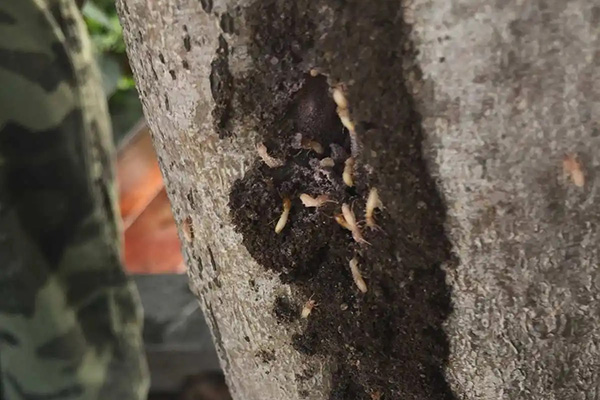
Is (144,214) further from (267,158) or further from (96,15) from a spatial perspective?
(267,158)

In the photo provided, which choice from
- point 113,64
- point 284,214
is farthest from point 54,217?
point 113,64

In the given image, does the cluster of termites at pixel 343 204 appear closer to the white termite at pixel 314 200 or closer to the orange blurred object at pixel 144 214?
the white termite at pixel 314 200

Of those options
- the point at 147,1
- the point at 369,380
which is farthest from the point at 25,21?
the point at 369,380

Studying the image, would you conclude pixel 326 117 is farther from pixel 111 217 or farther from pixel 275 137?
pixel 111 217

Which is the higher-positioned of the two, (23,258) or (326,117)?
(326,117)

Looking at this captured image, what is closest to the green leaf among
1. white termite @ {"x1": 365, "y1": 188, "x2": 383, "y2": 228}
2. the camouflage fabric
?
the camouflage fabric

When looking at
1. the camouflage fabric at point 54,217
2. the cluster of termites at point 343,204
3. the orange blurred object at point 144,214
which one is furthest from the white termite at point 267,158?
the orange blurred object at point 144,214
